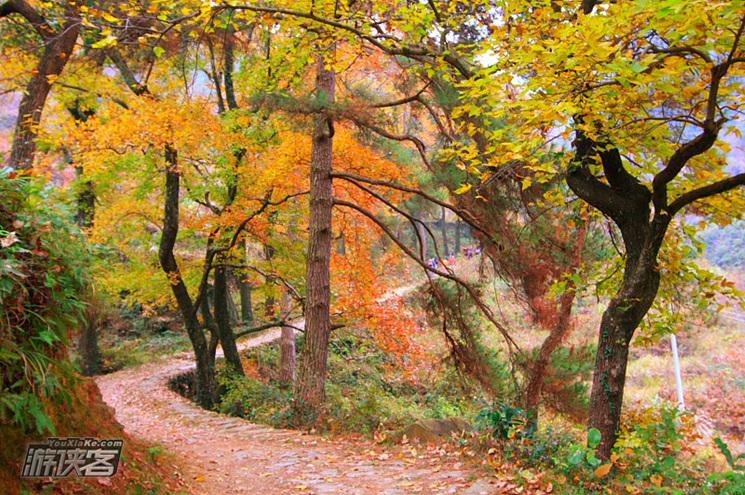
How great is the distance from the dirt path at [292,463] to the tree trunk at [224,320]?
3.26 m

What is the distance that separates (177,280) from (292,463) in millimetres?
6140

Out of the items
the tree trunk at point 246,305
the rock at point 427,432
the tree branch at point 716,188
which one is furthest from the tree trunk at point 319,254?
the tree trunk at point 246,305

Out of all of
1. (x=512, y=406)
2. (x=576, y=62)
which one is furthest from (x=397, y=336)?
(x=576, y=62)

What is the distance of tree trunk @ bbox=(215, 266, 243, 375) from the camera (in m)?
12.5

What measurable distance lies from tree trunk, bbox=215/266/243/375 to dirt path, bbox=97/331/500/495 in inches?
129

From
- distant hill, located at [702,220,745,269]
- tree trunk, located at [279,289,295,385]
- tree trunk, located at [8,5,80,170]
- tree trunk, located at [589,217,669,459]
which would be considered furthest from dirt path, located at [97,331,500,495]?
distant hill, located at [702,220,745,269]

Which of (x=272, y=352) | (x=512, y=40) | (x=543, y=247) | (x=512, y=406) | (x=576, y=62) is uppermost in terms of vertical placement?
(x=512, y=40)

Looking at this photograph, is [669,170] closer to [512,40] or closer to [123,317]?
[512,40]

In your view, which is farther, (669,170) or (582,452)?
(669,170)

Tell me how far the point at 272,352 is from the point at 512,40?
15.2 metres

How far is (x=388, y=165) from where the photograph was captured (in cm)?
1144

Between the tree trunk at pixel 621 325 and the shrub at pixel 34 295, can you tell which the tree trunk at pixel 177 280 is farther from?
the tree trunk at pixel 621 325

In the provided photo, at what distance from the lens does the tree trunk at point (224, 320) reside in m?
12.5

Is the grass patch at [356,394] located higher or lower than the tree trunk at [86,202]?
lower
